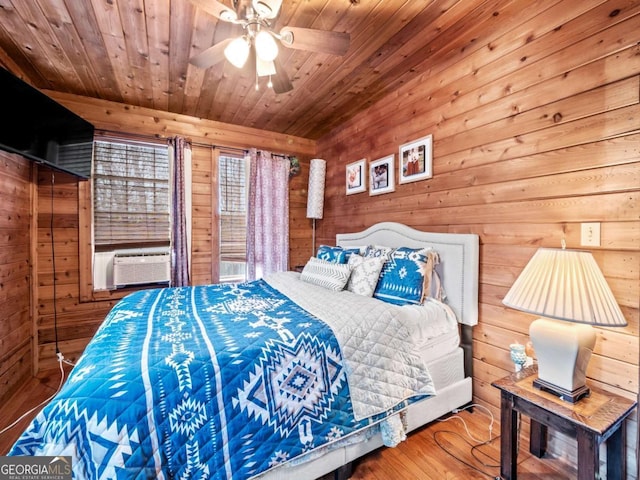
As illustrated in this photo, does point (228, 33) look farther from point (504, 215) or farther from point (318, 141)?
point (318, 141)

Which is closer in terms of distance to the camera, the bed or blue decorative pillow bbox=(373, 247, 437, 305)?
the bed

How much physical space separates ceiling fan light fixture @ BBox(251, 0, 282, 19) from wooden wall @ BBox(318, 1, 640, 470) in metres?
1.37

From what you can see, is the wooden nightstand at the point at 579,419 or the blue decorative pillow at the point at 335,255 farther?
the blue decorative pillow at the point at 335,255

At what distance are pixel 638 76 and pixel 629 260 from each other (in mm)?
839

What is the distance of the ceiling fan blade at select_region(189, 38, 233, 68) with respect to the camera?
1598 mm

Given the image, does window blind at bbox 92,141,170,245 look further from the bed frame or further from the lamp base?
the lamp base

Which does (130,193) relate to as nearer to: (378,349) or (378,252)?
(378,252)

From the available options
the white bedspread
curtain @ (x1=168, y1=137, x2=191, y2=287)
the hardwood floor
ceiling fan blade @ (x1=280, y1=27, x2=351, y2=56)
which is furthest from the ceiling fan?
the hardwood floor

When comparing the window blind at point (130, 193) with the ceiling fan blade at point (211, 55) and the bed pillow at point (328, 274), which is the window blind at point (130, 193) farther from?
the bed pillow at point (328, 274)

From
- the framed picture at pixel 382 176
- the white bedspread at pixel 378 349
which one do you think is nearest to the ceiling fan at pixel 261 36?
the framed picture at pixel 382 176

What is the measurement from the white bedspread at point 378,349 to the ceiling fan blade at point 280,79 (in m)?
1.53

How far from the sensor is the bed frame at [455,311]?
1382mm

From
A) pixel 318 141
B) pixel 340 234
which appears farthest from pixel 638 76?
pixel 318 141

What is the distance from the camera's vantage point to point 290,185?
12.7 feet
